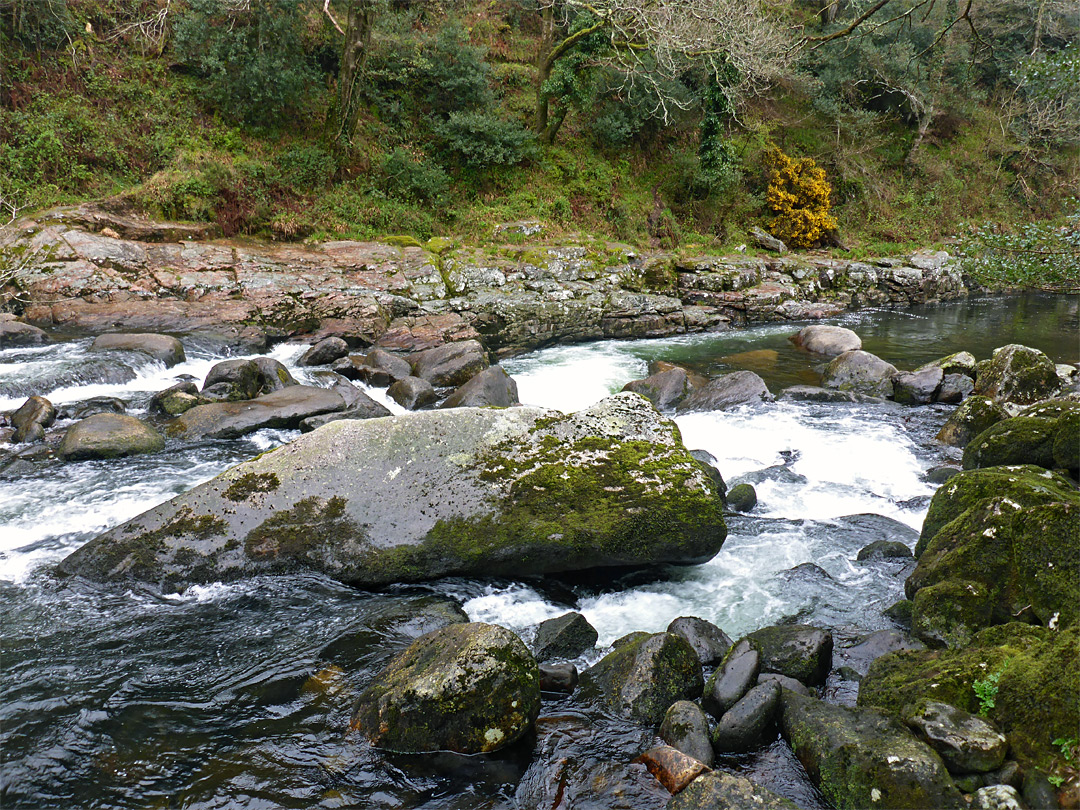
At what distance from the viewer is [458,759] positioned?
3.86 meters

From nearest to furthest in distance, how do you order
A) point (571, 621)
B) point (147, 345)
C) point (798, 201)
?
point (571, 621) → point (147, 345) → point (798, 201)

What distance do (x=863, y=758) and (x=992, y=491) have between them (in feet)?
10.1

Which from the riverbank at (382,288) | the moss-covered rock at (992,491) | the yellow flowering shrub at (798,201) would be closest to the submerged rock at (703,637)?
the moss-covered rock at (992,491)

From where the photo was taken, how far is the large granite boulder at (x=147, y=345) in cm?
1204

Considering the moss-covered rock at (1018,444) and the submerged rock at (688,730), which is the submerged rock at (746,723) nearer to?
the submerged rock at (688,730)

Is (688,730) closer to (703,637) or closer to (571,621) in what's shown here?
(703,637)

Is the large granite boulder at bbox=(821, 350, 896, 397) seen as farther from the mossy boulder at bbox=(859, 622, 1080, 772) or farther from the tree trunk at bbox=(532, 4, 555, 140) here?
the tree trunk at bbox=(532, 4, 555, 140)

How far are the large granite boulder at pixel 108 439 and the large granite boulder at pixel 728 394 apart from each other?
7929 millimetres

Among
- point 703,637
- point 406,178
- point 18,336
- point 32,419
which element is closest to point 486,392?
point 32,419

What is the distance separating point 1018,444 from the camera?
7.03m

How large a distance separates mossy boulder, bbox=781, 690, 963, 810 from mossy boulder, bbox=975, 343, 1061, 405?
927 centimetres

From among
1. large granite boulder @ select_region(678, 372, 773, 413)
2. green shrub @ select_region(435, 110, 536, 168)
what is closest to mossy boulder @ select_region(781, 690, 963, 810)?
large granite boulder @ select_region(678, 372, 773, 413)

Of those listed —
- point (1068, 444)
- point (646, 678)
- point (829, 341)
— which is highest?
point (1068, 444)

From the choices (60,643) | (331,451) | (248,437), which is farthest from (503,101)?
(60,643)
